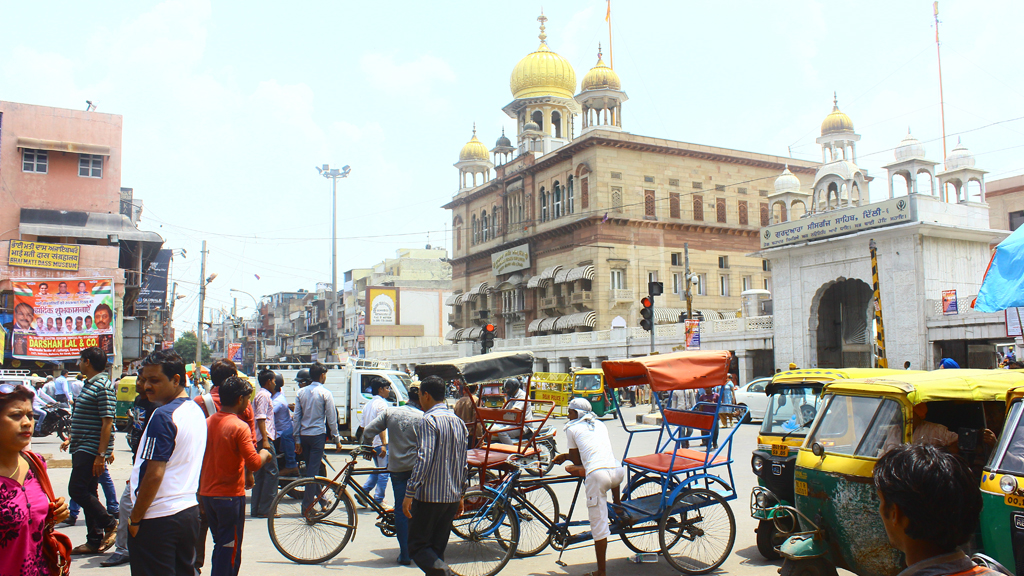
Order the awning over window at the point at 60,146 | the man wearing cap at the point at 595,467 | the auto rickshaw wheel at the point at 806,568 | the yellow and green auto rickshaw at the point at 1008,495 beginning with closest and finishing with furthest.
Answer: the yellow and green auto rickshaw at the point at 1008,495 < the auto rickshaw wheel at the point at 806,568 < the man wearing cap at the point at 595,467 < the awning over window at the point at 60,146

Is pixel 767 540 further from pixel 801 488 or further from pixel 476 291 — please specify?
pixel 476 291

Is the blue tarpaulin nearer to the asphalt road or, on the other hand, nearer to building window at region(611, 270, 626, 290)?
the asphalt road

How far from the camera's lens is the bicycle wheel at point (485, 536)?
6379mm

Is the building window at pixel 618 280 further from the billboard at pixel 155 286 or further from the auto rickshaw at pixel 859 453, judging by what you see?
the auto rickshaw at pixel 859 453

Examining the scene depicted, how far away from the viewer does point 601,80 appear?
154 ft

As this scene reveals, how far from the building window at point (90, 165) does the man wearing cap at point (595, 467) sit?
31863 millimetres

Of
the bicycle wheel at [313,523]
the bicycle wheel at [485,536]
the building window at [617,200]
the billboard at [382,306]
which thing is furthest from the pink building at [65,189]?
the billboard at [382,306]

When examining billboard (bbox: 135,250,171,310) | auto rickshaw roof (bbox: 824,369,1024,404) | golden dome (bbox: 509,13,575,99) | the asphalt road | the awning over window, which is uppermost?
golden dome (bbox: 509,13,575,99)

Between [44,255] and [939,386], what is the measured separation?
3280cm

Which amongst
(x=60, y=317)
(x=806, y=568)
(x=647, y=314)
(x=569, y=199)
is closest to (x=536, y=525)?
(x=806, y=568)

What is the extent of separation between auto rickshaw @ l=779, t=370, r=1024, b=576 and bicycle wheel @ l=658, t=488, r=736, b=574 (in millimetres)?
1014

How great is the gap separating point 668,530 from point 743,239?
44353 millimetres

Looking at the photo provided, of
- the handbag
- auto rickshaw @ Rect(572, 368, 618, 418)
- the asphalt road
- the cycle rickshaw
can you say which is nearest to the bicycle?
the asphalt road

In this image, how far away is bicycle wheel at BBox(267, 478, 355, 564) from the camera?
6770mm
